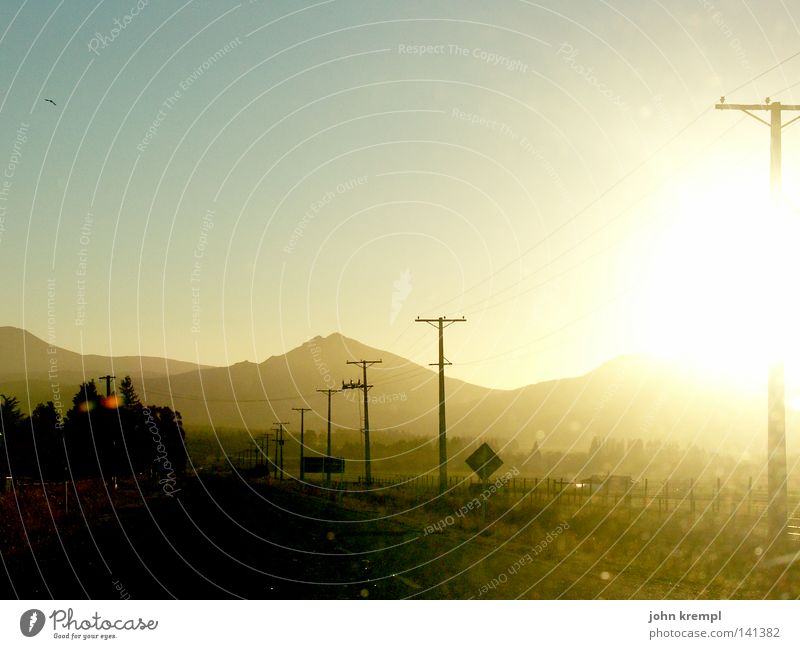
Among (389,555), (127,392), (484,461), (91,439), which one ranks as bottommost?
(389,555)

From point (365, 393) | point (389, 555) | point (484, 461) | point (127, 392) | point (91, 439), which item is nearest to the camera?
Answer: point (389, 555)

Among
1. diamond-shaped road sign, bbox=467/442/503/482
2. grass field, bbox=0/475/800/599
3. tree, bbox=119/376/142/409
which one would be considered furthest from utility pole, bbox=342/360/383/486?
tree, bbox=119/376/142/409

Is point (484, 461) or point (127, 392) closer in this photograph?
point (484, 461)

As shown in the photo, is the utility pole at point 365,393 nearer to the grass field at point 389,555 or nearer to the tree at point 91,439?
the tree at point 91,439

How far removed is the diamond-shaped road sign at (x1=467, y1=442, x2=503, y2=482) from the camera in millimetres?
28469

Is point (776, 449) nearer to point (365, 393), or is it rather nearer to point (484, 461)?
point (484, 461)

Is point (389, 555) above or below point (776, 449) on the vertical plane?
below

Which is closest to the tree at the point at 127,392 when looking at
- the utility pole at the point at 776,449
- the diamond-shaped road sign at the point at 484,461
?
the diamond-shaped road sign at the point at 484,461

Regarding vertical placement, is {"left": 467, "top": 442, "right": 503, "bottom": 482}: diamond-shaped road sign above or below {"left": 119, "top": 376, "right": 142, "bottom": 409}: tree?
below

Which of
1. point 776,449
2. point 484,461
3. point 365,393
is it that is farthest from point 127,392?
point 776,449

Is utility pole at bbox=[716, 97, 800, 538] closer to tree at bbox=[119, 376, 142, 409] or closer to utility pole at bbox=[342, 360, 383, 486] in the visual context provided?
utility pole at bbox=[342, 360, 383, 486]

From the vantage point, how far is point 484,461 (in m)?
28.6

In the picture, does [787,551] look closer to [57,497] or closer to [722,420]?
[57,497]

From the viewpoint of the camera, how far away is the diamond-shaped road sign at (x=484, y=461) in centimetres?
2847
